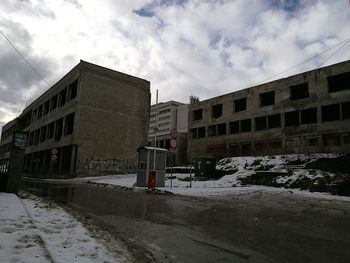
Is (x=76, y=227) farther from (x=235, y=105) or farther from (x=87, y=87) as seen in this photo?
(x=235, y=105)

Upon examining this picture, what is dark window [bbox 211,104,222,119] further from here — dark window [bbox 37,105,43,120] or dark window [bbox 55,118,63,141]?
dark window [bbox 37,105,43,120]

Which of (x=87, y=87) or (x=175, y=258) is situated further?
(x=87, y=87)

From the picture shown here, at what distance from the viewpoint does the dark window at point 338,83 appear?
4116cm

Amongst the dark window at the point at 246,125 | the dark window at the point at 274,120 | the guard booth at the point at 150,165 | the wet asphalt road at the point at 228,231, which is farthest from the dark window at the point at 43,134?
the wet asphalt road at the point at 228,231

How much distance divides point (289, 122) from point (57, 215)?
1608 inches

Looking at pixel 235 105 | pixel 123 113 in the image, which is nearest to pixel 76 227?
pixel 123 113

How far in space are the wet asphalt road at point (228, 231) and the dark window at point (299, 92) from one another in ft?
114

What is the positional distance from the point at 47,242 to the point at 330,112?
4165 centimetres

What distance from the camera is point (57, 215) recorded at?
9.73 meters

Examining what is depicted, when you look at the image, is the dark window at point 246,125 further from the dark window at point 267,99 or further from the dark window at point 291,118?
the dark window at point 291,118

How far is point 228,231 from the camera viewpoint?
317 inches

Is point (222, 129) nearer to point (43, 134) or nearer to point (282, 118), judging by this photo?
point (282, 118)

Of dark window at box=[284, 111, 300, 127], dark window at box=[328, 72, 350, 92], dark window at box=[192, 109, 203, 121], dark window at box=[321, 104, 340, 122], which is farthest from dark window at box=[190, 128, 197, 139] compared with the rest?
dark window at box=[328, 72, 350, 92]

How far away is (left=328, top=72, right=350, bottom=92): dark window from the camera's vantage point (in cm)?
4116
